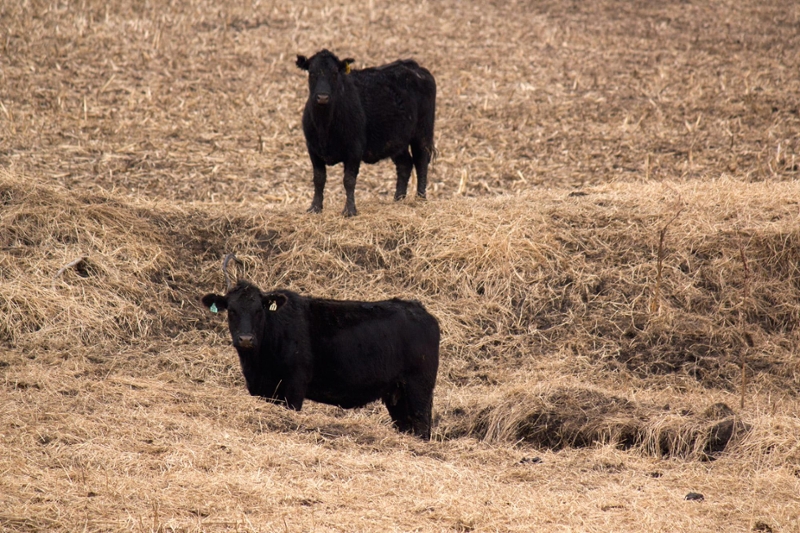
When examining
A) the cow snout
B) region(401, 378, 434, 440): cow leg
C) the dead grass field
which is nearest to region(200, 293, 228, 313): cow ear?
the cow snout

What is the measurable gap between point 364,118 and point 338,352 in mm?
4905

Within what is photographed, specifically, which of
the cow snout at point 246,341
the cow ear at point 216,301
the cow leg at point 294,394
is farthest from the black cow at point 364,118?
the cow snout at point 246,341

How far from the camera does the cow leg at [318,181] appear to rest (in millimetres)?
12359

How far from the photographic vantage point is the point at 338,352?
8.53m

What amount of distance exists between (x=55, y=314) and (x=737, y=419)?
7.40 metres

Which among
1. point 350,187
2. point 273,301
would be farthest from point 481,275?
point 273,301

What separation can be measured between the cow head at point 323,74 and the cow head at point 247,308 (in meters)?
3.89

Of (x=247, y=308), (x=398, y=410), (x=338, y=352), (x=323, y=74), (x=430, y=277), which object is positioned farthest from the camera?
(x=323, y=74)

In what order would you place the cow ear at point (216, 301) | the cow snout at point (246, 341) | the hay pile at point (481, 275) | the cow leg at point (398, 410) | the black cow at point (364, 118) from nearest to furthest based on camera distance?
the cow snout at point (246, 341), the cow ear at point (216, 301), the cow leg at point (398, 410), the hay pile at point (481, 275), the black cow at point (364, 118)

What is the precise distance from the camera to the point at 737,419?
8188 millimetres

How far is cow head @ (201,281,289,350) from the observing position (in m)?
8.01

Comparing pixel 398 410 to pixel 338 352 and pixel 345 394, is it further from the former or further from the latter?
pixel 338 352

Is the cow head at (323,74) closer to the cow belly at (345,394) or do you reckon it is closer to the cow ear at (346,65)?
the cow ear at (346,65)

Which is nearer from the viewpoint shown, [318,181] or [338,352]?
[338,352]
